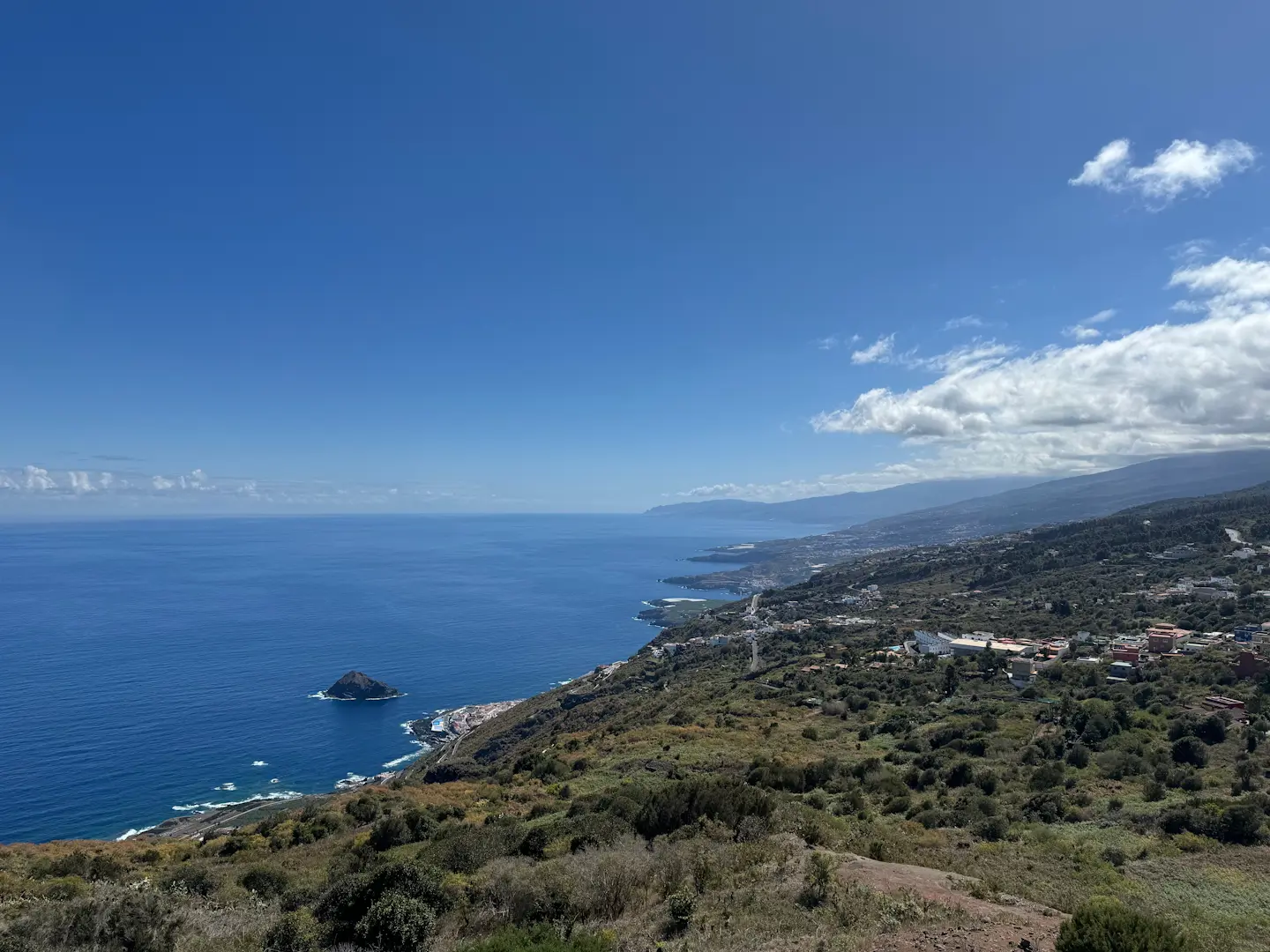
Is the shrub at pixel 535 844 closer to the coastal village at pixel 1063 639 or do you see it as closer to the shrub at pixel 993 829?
the shrub at pixel 993 829

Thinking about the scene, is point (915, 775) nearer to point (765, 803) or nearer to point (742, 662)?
point (765, 803)

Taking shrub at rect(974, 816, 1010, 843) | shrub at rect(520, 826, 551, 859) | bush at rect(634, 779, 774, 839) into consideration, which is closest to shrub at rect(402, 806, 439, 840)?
shrub at rect(520, 826, 551, 859)

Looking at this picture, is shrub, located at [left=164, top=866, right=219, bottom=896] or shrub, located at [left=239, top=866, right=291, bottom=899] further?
shrub, located at [left=239, top=866, right=291, bottom=899]

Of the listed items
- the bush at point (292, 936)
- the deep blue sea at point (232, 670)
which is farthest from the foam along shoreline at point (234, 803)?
the bush at point (292, 936)

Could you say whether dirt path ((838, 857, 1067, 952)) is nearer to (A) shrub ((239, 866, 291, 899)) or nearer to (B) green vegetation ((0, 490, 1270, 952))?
(B) green vegetation ((0, 490, 1270, 952))

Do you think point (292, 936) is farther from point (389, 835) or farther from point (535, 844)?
point (389, 835)

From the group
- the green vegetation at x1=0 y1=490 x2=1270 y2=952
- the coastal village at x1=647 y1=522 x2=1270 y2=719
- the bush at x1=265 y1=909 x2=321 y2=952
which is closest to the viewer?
the green vegetation at x1=0 y1=490 x2=1270 y2=952
